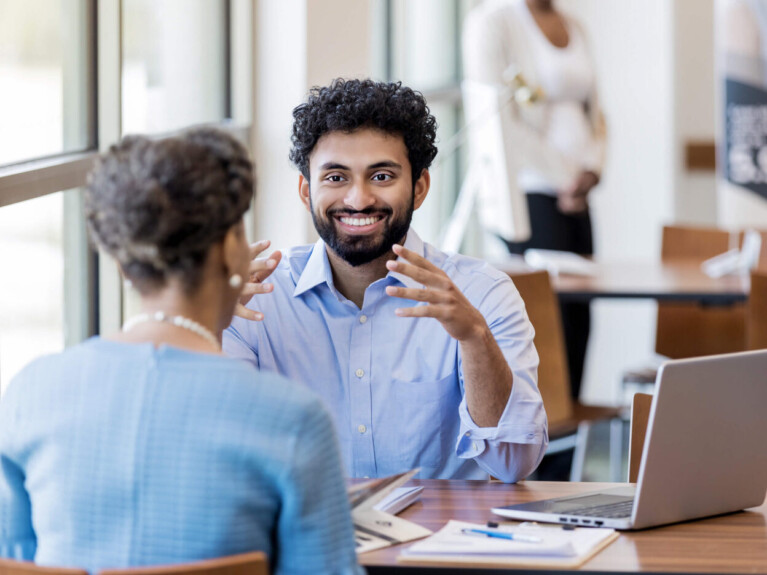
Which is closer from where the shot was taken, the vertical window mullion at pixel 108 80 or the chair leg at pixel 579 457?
the vertical window mullion at pixel 108 80

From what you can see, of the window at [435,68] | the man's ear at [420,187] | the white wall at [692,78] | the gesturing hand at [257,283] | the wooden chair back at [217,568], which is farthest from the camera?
the white wall at [692,78]

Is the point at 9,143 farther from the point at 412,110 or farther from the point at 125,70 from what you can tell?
the point at 412,110

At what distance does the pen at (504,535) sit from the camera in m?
1.30

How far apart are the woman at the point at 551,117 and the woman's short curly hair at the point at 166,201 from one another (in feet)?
9.56

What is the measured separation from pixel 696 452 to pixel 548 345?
1617 mm

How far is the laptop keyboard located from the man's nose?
632 millimetres

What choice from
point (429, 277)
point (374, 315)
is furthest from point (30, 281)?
point (429, 277)

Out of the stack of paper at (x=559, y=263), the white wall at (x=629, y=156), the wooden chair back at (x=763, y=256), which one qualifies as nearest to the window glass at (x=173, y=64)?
the stack of paper at (x=559, y=263)

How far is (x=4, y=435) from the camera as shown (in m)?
1.14

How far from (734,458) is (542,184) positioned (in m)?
2.82

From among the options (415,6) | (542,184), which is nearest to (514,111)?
(542,184)

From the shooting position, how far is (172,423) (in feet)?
3.47

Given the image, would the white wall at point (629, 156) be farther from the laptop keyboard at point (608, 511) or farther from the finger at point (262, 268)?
the laptop keyboard at point (608, 511)

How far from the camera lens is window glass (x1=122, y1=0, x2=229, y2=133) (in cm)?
266
